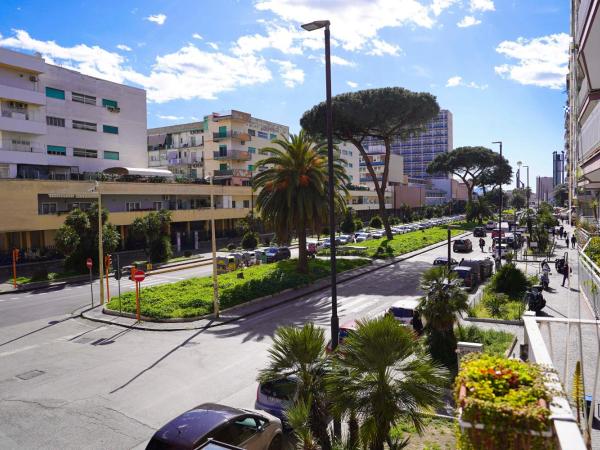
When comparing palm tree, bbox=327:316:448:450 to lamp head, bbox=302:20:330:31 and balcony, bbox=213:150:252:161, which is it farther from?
balcony, bbox=213:150:252:161

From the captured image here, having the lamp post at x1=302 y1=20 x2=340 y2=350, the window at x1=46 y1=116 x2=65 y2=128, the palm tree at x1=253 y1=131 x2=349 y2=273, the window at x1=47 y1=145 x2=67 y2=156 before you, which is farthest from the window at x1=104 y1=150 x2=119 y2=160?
the lamp post at x1=302 y1=20 x2=340 y2=350

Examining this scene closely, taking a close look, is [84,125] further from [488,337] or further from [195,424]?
[195,424]

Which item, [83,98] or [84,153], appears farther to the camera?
[84,153]

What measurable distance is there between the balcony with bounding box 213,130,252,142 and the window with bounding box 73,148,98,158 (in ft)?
67.3

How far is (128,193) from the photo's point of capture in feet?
146

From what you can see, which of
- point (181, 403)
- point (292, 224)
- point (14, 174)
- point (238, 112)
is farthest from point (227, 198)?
point (181, 403)

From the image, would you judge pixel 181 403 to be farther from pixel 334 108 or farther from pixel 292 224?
pixel 334 108

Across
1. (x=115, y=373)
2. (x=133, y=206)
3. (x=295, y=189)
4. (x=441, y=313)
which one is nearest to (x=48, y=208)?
(x=133, y=206)

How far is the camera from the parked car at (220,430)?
7734mm

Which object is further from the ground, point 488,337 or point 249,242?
point 249,242

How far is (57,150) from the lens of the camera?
45312mm

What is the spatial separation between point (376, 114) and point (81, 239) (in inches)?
1194

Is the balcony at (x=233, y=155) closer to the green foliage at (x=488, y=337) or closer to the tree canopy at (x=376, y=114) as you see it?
the tree canopy at (x=376, y=114)

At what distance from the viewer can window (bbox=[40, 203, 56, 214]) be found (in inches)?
1534
